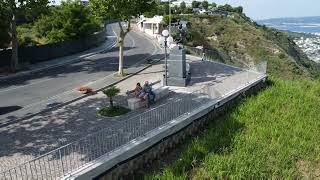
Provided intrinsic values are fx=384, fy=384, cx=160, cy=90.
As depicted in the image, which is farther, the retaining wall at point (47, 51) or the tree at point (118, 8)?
the retaining wall at point (47, 51)

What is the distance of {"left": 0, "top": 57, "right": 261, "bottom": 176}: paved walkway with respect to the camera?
15.2m

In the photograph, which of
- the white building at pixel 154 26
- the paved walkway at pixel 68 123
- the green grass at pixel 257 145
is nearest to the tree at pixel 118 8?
the paved walkway at pixel 68 123

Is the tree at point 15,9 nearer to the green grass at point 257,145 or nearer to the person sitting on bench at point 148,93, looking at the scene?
the person sitting on bench at point 148,93

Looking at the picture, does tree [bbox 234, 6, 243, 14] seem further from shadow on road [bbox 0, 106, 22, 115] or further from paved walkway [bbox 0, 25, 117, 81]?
shadow on road [bbox 0, 106, 22, 115]

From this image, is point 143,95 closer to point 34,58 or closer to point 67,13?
point 34,58

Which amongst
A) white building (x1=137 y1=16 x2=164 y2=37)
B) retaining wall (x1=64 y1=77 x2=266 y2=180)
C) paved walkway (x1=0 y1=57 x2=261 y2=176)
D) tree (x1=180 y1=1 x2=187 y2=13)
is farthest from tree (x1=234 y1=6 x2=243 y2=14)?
retaining wall (x1=64 y1=77 x2=266 y2=180)

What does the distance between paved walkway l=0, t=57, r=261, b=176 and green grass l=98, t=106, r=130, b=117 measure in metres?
0.35

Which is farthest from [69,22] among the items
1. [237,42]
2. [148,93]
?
[237,42]

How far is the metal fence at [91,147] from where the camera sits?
13039 mm

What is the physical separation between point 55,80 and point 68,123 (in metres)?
11.1

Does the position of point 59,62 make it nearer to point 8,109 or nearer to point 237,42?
point 8,109

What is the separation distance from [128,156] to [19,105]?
31.7 ft

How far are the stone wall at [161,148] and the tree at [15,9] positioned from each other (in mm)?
18396

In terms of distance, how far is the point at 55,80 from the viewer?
28.4m
